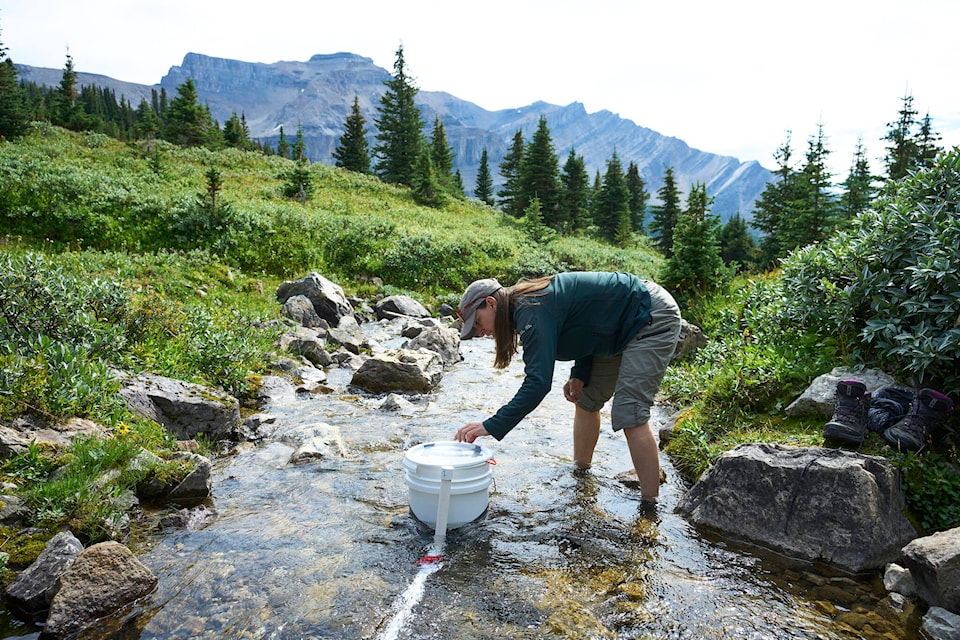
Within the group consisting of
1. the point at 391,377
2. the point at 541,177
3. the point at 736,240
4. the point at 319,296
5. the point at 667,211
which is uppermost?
the point at 541,177

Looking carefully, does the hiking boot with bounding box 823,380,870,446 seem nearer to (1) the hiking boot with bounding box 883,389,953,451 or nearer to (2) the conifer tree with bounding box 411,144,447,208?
(1) the hiking boot with bounding box 883,389,953,451

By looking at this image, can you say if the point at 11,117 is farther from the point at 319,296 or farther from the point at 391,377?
the point at 391,377

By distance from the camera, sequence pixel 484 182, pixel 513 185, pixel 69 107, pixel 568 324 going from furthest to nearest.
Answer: pixel 484 182 < pixel 513 185 < pixel 69 107 < pixel 568 324

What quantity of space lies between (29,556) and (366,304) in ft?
43.9

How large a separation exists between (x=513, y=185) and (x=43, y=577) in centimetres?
5206

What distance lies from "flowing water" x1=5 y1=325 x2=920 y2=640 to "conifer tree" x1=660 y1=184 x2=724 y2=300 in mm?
9079

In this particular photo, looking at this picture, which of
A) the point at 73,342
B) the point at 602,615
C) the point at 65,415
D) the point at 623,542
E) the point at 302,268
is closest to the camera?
the point at 602,615

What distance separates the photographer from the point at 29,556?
3715 millimetres

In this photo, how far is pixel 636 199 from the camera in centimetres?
6469

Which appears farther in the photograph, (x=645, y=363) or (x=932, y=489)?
(x=645, y=363)

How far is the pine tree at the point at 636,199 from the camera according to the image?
6284 centimetres

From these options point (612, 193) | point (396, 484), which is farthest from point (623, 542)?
point (612, 193)

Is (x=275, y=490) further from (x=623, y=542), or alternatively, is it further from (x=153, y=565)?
(x=623, y=542)

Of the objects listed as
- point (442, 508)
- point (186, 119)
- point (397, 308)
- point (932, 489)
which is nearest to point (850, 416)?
point (932, 489)
